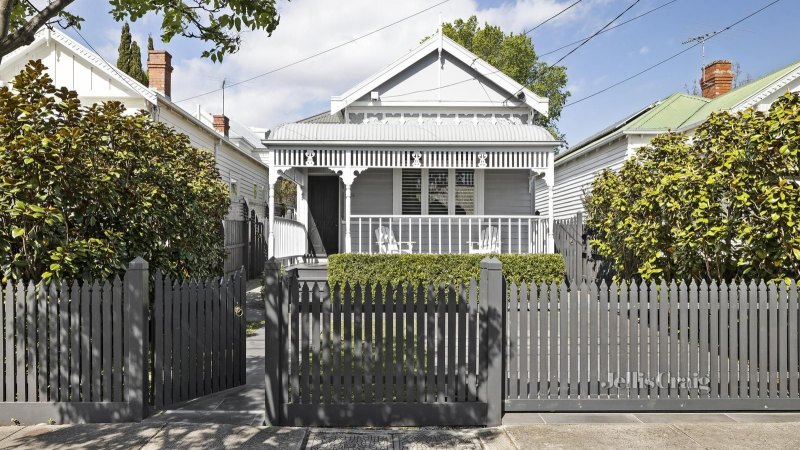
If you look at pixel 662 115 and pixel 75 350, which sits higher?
pixel 662 115

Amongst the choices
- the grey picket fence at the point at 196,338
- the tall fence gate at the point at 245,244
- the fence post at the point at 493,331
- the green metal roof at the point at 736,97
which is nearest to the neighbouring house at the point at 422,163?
the tall fence gate at the point at 245,244

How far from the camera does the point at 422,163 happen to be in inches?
537

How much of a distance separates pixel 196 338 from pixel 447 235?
9.39 meters

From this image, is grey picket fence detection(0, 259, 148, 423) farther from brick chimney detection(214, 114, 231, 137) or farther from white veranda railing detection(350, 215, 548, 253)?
brick chimney detection(214, 114, 231, 137)

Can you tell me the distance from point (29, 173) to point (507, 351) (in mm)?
5113

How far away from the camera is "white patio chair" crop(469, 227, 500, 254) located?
13352mm

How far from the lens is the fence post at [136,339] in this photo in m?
5.15

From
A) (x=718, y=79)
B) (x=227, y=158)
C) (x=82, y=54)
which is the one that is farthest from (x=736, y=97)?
(x=82, y=54)

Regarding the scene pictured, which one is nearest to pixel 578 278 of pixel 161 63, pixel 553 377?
pixel 553 377

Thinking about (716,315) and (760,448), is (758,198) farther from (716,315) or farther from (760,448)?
Answer: (760,448)

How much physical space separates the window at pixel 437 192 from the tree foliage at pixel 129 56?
23.9 metres

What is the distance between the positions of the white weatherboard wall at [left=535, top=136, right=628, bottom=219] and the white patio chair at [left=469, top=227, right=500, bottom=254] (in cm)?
487

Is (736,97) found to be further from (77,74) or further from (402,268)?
(77,74)

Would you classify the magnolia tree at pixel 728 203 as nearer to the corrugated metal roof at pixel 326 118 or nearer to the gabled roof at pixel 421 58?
the gabled roof at pixel 421 58
